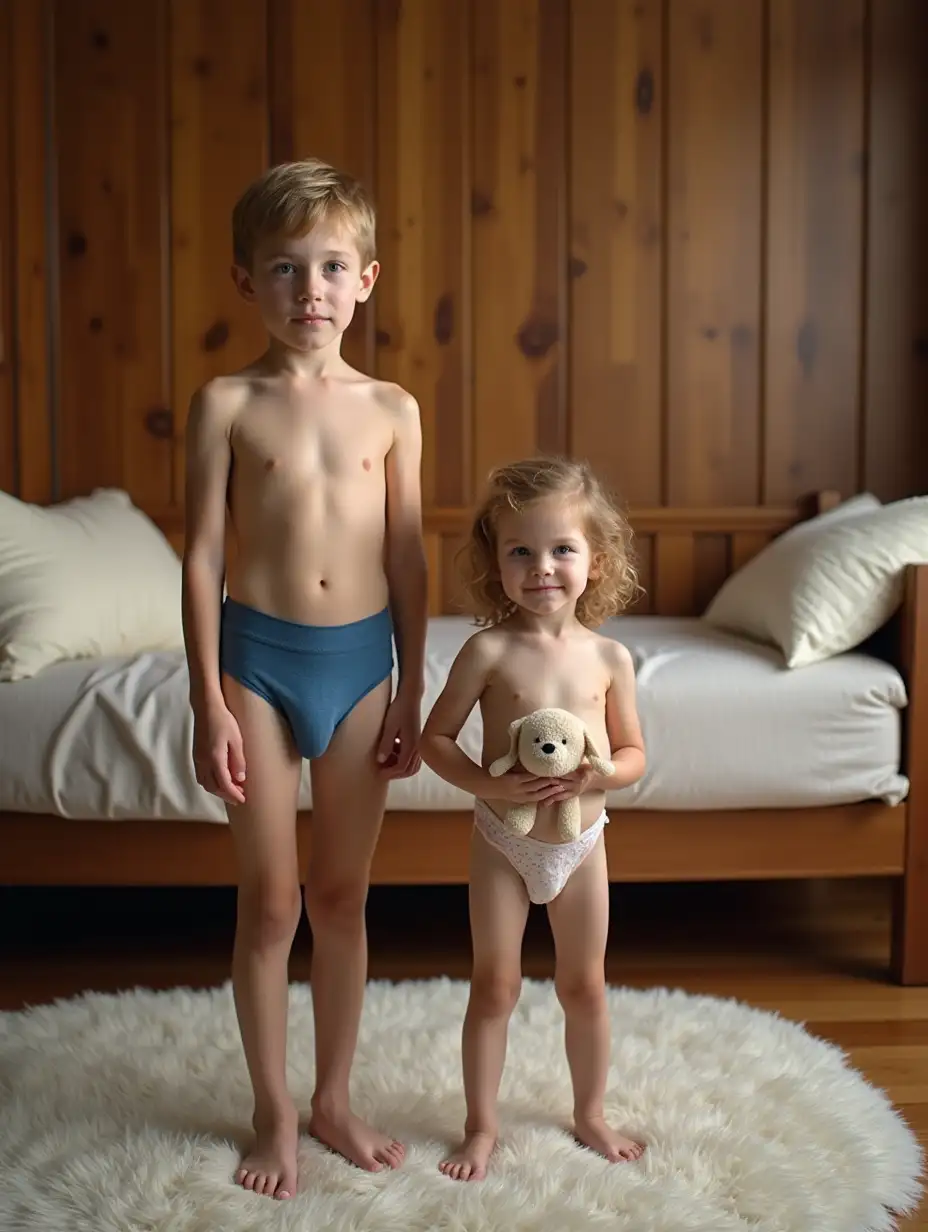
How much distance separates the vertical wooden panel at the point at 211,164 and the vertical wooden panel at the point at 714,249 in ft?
3.01

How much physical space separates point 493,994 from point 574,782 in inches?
10.4

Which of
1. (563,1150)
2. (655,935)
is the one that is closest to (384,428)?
(563,1150)

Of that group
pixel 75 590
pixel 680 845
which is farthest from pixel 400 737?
pixel 75 590

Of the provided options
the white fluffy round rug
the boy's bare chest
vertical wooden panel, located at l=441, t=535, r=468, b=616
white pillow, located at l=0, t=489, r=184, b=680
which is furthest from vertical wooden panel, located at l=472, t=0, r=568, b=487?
the boy's bare chest

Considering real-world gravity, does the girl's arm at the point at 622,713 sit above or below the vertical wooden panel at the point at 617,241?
below

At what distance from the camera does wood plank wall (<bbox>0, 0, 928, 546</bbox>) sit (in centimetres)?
284

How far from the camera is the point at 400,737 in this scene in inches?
58.9

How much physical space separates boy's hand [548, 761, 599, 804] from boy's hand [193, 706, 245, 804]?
0.34 metres

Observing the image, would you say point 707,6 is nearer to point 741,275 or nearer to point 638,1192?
point 741,275

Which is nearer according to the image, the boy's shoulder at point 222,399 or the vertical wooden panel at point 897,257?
the boy's shoulder at point 222,399

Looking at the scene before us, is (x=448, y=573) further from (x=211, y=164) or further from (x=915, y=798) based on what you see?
(x=915, y=798)

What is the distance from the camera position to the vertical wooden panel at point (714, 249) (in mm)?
2863

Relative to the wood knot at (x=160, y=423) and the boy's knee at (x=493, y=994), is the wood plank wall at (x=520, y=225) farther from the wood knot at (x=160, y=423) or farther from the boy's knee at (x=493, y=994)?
the boy's knee at (x=493, y=994)

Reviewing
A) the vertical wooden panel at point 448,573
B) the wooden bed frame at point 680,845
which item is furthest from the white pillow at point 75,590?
the vertical wooden panel at point 448,573
